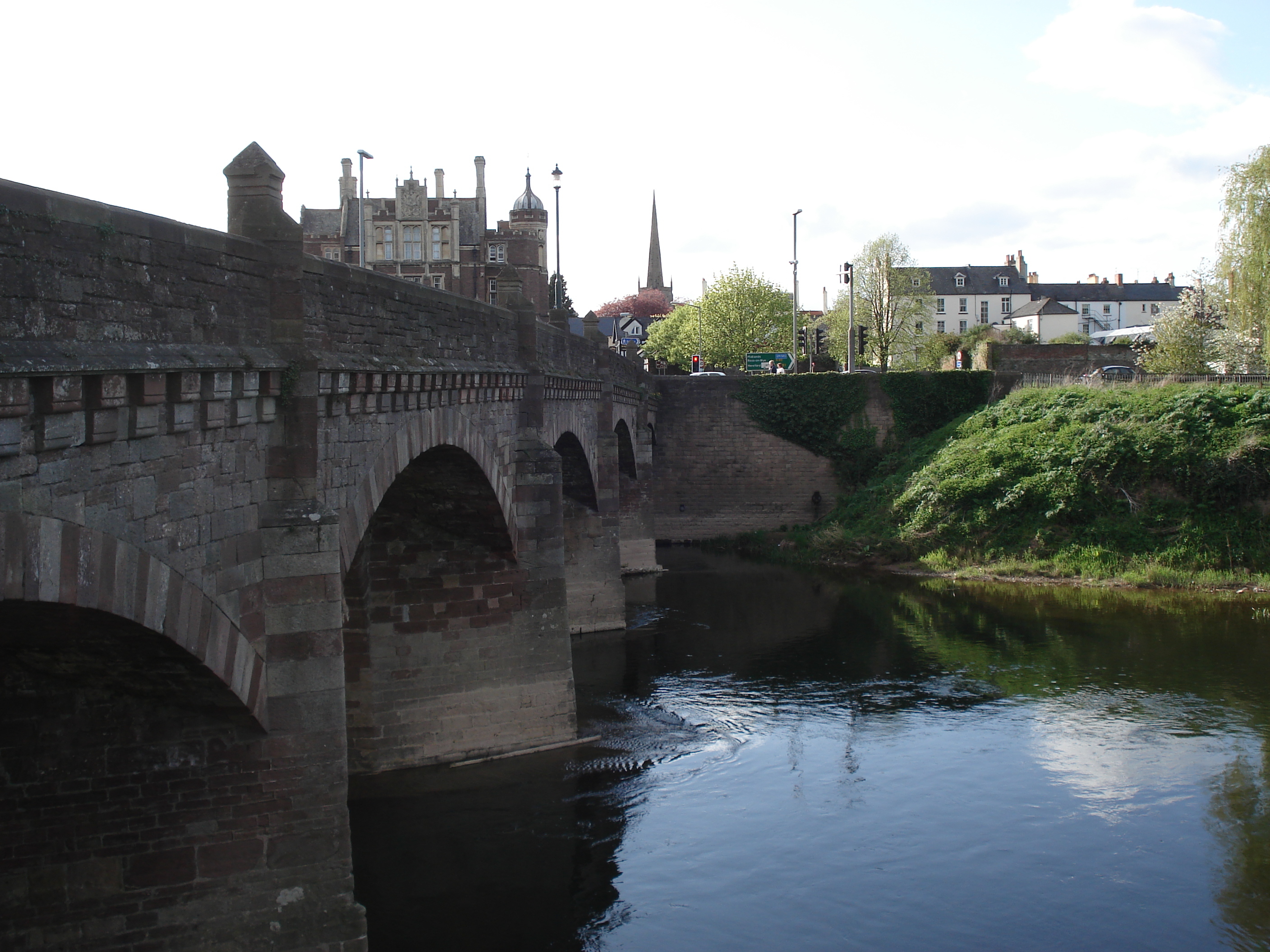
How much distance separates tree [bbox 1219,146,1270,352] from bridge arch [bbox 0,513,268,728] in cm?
3662

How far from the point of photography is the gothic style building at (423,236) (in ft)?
195

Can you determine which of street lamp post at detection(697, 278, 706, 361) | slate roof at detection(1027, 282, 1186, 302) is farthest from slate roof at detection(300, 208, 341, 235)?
slate roof at detection(1027, 282, 1186, 302)

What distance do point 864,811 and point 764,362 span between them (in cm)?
4148

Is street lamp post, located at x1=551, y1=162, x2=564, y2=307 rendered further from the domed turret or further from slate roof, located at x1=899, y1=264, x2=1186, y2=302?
slate roof, located at x1=899, y1=264, x2=1186, y2=302

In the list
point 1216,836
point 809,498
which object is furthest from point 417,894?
point 809,498

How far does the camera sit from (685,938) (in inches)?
507

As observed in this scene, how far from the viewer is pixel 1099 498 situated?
35.6 meters

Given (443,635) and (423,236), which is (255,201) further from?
(423,236)

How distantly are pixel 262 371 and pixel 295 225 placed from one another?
1.39m

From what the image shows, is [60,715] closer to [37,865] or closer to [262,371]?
[37,865]

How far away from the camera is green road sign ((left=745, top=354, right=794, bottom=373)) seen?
185ft

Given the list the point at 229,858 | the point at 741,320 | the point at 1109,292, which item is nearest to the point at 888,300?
the point at 741,320

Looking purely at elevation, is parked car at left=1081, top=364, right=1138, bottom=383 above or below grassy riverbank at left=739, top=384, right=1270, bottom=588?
above

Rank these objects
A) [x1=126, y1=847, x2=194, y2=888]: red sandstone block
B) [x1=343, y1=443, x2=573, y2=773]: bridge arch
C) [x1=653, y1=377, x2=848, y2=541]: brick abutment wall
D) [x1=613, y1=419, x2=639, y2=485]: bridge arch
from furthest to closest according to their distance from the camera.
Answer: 1. [x1=653, y1=377, x2=848, y2=541]: brick abutment wall
2. [x1=613, y1=419, x2=639, y2=485]: bridge arch
3. [x1=343, y1=443, x2=573, y2=773]: bridge arch
4. [x1=126, y1=847, x2=194, y2=888]: red sandstone block
